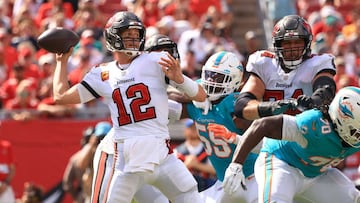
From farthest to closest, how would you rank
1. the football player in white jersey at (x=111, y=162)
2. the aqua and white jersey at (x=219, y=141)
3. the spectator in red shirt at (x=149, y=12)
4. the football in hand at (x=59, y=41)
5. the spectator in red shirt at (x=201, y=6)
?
the spectator in red shirt at (x=201, y=6), the spectator in red shirt at (x=149, y=12), the aqua and white jersey at (x=219, y=141), the football in hand at (x=59, y=41), the football player in white jersey at (x=111, y=162)

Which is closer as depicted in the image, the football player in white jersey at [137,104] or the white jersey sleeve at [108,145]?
the football player in white jersey at [137,104]

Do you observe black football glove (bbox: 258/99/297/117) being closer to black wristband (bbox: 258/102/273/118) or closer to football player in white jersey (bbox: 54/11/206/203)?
black wristband (bbox: 258/102/273/118)

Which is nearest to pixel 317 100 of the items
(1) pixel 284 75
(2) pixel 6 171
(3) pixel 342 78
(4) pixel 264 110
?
(4) pixel 264 110

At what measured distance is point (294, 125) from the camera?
6957 millimetres

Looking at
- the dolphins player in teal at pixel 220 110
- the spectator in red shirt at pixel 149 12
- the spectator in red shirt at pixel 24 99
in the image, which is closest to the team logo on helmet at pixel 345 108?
the dolphins player in teal at pixel 220 110

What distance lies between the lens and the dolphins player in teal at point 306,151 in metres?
6.88

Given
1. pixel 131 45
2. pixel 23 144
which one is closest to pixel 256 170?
pixel 131 45

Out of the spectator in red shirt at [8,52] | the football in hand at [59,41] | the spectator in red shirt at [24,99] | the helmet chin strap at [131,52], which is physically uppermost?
the football in hand at [59,41]

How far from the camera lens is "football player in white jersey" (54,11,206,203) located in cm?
748

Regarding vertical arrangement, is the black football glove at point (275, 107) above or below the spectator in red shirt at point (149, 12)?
above

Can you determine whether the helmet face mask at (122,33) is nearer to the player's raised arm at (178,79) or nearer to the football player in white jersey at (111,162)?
the player's raised arm at (178,79)

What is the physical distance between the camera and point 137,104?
7516 millimetres

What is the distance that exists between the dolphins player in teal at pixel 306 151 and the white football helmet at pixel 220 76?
674 mm

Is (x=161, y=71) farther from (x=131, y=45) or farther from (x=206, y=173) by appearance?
(x=206, y=173)
